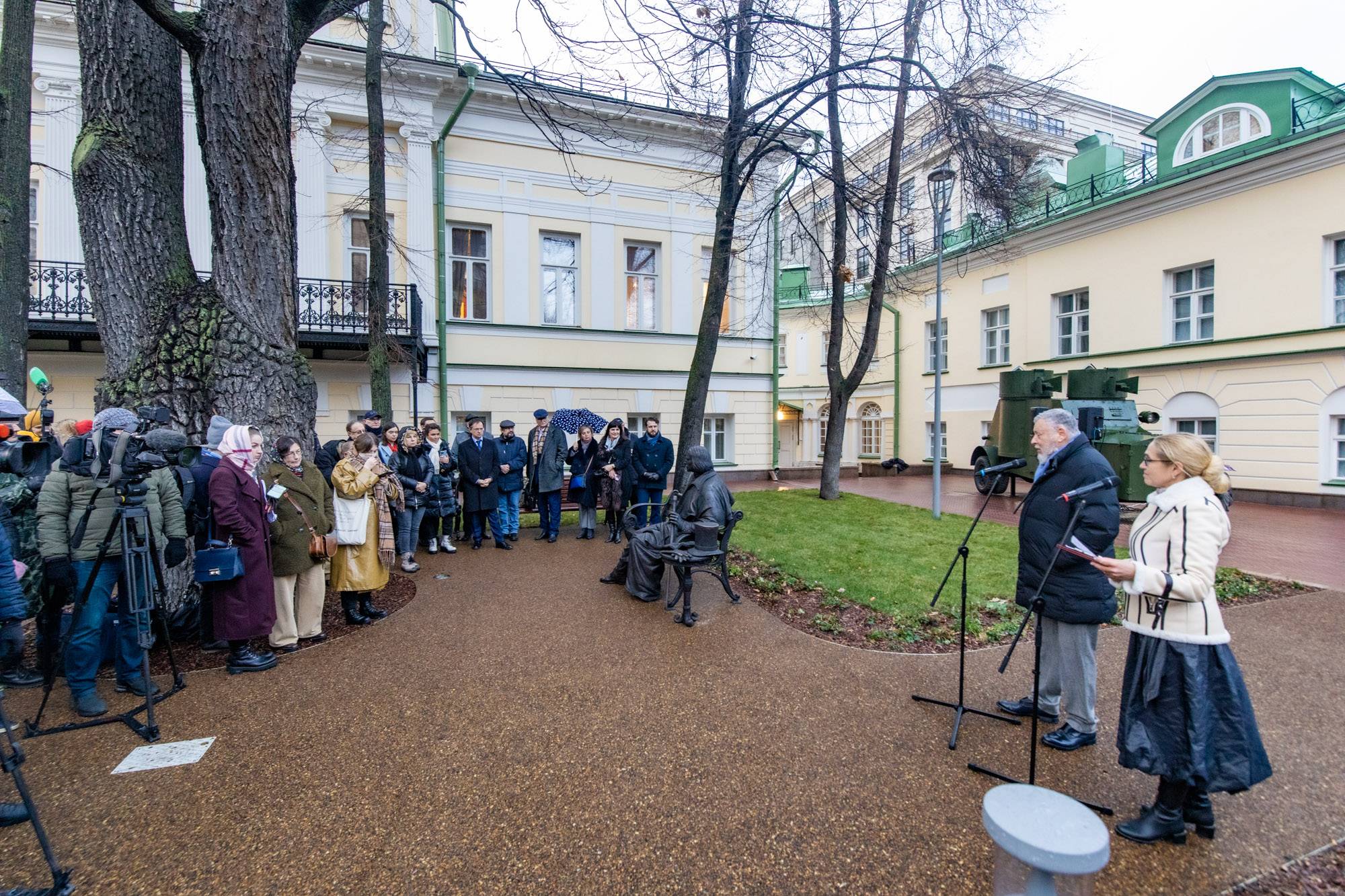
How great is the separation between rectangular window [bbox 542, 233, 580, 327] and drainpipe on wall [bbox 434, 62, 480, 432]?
2.44 metres

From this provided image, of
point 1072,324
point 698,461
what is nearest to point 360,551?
point 698,461

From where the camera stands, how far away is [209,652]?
516cm

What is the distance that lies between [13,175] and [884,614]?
947 cm

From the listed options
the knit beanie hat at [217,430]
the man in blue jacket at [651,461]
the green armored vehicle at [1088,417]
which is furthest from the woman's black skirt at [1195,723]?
the green armored vehicle at [1088,417]

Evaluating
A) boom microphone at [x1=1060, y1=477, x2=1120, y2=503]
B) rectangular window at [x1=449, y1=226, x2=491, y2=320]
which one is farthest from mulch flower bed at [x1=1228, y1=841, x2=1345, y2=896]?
rectangular window at [x1=449, y1=226, x2=491, y2=320]

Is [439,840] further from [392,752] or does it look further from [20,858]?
[20,858]

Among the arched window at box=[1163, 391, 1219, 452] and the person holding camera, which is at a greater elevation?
the arched window at box=[1163, 391, 1219, 452]

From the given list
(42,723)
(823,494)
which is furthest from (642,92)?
(823,494)

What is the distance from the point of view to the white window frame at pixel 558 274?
16.2m

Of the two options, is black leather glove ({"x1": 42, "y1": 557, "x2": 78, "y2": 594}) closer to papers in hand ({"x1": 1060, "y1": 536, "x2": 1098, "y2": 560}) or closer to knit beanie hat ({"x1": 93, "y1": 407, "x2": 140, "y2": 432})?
knit beanie hat ({"x1": 93, "y1": 407, "x2": 140, "y2": 432})

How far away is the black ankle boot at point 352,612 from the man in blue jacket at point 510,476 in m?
3.42

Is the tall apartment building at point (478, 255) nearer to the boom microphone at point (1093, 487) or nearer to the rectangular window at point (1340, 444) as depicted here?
the boom microphone at point (1093, 487)

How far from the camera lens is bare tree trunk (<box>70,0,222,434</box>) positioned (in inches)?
224

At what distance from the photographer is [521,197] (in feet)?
51.9
